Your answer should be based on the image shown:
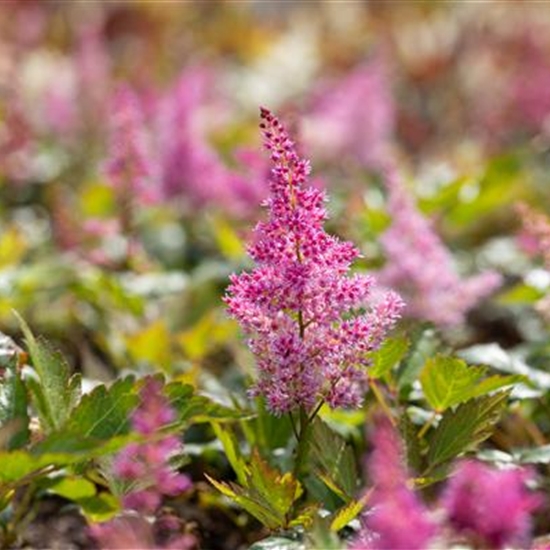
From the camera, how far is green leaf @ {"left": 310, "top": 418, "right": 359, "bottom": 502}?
1838 millimetres

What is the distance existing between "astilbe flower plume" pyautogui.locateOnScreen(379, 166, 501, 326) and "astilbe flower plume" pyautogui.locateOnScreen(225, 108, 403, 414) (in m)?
0.91

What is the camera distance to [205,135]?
4910 mm

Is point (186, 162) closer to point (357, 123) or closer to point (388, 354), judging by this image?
point (357, 123)

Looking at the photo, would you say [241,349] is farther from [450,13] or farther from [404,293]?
[450,13]

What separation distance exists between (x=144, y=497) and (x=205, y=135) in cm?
336

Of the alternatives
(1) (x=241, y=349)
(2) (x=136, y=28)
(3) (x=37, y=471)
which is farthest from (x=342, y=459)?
(2) (x=136, y=28)

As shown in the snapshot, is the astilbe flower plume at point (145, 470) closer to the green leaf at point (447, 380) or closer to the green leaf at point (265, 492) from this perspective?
the green leaf at point (265, 492)

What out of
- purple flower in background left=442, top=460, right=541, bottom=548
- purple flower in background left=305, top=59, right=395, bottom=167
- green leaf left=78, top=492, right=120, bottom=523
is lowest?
purple flower in background left=442, top=460, right=541, bottom=548

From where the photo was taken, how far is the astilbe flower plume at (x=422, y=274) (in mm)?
2629

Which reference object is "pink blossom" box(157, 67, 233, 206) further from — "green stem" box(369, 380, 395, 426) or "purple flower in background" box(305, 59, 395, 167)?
"green stem" box(369, 380, 395, 426)

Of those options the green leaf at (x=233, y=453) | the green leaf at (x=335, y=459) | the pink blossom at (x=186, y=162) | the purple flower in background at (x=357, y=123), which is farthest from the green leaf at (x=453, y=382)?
the purple flower in background at (x=357, y=123)

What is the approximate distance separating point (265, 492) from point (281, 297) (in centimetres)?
27

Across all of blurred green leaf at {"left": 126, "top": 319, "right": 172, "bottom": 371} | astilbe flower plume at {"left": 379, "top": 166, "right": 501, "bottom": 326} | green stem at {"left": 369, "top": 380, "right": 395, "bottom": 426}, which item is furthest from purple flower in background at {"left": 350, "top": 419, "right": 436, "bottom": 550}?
blurred green leaf at {"left": 126, "top": 319, "right": 172, "bottom": 371}

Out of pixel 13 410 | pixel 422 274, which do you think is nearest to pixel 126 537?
pixel 13 410
